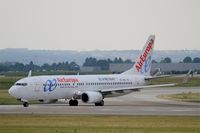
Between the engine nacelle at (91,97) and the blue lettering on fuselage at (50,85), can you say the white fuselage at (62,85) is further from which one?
the engine nacelle at (91,97)

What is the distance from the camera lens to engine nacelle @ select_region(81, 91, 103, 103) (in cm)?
7562

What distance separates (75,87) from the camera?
7694 centimetres

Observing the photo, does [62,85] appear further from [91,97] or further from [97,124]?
[97,124]

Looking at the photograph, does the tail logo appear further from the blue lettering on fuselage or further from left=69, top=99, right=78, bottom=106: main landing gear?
the blue lettering on fuselage

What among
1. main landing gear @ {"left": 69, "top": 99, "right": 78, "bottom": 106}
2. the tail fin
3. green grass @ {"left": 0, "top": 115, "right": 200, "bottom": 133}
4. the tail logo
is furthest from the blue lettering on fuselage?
green grass @ {"left": 0, "top": 115, "right": 200, "bottom": 133}

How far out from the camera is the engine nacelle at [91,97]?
75625mm

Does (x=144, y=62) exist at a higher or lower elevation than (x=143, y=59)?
lower

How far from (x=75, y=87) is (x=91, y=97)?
223 centimetres

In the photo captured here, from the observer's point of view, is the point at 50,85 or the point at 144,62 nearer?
the point at 50,85

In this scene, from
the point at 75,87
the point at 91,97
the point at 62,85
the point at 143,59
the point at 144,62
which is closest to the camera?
the point at 91,97

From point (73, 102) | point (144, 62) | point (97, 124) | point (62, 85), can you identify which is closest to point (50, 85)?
point (62, 85)

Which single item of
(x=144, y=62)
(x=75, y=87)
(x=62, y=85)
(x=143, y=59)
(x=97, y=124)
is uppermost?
(x=143, y=59)

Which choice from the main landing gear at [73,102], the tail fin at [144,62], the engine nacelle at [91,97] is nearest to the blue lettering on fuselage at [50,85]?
the main landing gear at [73,102]

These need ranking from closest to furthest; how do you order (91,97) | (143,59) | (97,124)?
1. (97,124)
2. (91,97)
3. (143,59)
